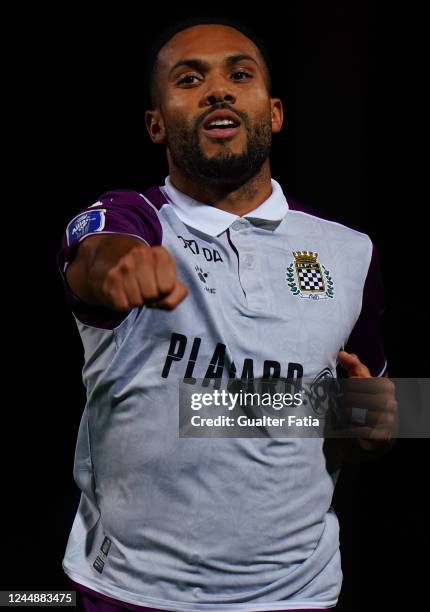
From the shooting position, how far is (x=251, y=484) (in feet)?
4.61

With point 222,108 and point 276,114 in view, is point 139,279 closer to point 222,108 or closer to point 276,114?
point 222,108

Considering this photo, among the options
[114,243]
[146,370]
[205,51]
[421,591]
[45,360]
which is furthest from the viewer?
[45,360]

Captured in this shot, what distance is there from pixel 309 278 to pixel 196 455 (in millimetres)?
337

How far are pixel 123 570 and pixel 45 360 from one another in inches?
42.0

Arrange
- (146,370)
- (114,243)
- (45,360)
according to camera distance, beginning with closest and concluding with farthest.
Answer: (114,243) → (146,370) → (45,360)

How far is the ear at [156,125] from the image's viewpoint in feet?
5.37

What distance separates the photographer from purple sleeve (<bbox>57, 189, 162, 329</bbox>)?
4.38ft

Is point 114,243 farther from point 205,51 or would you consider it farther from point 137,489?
point 205,51

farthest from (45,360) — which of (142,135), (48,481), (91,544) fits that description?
(91,544)

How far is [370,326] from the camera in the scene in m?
1.64

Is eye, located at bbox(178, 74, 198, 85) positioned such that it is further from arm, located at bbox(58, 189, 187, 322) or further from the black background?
the black background

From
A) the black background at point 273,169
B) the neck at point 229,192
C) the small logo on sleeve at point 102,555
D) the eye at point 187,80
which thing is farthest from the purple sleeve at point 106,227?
the black background at point 273,169

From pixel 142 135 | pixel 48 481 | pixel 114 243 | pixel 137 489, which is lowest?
pixel 48 481

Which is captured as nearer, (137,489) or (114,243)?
(114,243)
